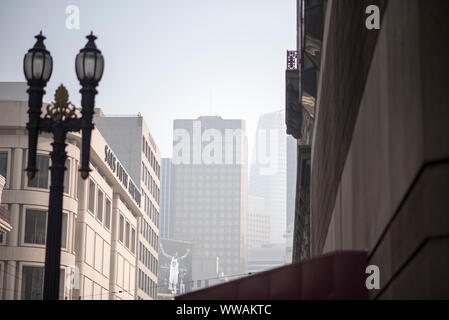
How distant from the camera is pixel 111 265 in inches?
3629

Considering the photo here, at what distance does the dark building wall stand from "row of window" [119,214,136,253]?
85.4 metres

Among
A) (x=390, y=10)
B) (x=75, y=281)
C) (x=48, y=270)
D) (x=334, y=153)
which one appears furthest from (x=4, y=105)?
(x=390, y=10)

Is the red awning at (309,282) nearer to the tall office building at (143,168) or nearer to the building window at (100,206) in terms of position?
the building window at (100,206)

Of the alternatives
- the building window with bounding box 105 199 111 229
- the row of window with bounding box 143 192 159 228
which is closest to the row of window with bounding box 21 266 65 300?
the building window with bounding box 105 199 111 229

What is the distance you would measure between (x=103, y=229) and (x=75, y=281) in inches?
481

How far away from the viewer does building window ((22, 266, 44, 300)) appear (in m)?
71.1

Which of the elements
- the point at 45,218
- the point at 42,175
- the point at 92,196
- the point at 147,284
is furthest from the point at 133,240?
the point at 42,175

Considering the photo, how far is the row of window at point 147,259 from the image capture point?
116m

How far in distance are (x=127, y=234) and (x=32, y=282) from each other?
3164 cm

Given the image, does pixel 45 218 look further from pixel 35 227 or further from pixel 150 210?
pixel 150 210

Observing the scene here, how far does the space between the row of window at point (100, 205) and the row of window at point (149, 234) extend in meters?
25.6

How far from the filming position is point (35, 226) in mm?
73188

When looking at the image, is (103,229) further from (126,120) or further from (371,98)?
(371,98)

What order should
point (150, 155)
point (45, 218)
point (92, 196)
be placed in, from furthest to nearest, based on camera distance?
point (150, 155), point (92, 196), point (45, 218)
